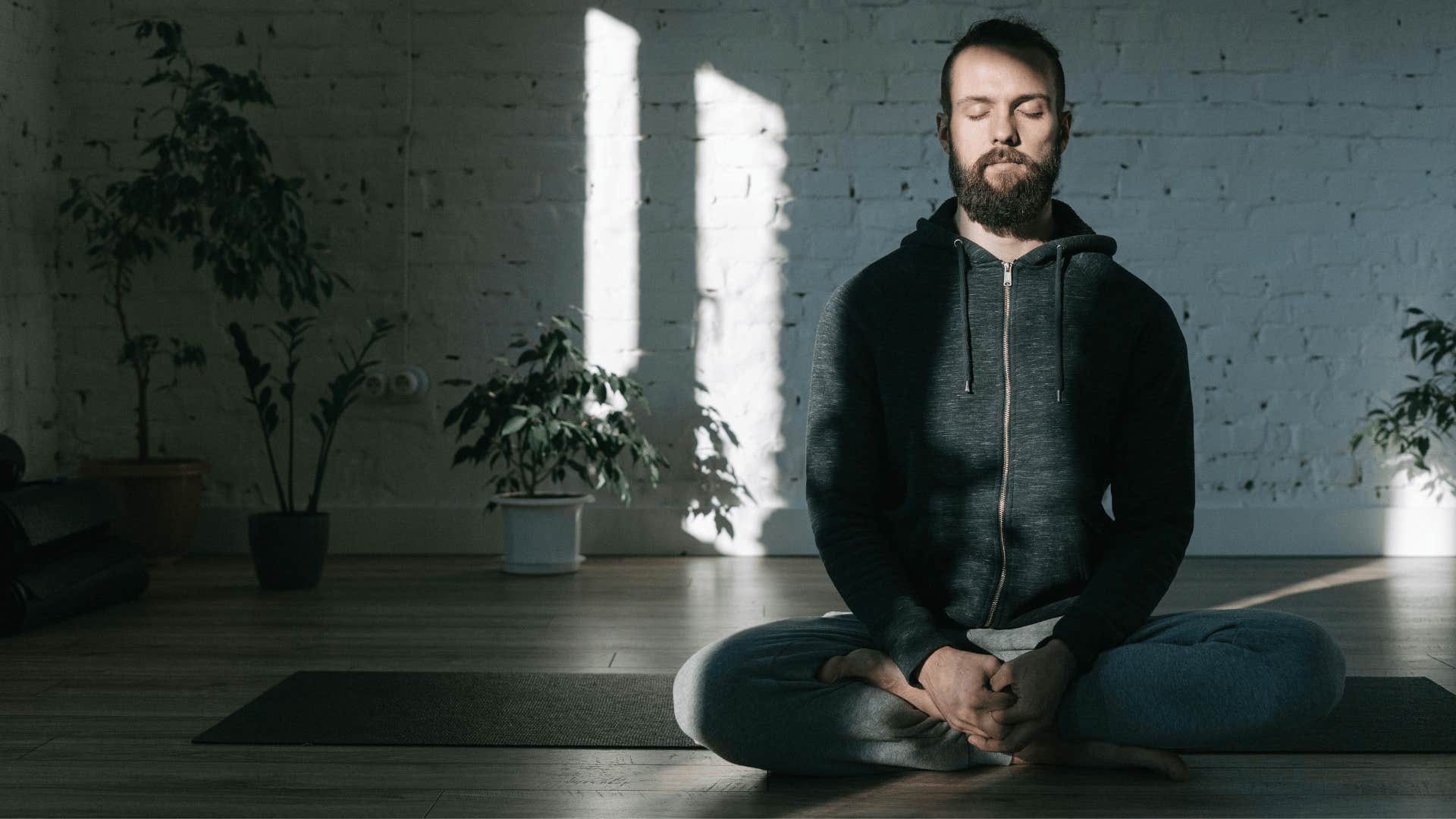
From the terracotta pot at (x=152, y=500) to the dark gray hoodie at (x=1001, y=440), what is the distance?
9.21ft

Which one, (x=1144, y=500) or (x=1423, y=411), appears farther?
(x=1423, y=411)

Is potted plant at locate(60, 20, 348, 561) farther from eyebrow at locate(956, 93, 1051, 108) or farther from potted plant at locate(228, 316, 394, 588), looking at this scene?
eyebrow at locate(956, 93, 1051, 108)

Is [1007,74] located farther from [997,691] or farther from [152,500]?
[152,500]

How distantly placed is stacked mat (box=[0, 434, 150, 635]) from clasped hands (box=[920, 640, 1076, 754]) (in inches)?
87.6

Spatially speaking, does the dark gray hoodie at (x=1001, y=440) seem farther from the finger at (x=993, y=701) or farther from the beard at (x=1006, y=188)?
the finger at (x=993, y=701)

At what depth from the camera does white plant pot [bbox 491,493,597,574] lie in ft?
12.9

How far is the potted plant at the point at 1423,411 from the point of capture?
161 inches

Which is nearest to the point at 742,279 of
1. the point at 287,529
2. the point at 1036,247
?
the point at 287,529

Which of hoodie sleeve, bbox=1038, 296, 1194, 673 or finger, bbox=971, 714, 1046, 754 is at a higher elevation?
hoodie sleeve, bbox=1038, 296, 1194, 673

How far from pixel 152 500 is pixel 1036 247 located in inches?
122

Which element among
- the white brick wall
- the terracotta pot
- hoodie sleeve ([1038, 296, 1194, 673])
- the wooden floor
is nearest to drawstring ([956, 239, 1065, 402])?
hoodie sleeve ([1038, 296, 1194, 673])

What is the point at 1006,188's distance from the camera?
1837 mm

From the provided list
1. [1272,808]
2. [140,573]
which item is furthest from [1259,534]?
[140,573]

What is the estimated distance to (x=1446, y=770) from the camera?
190 centimetres
